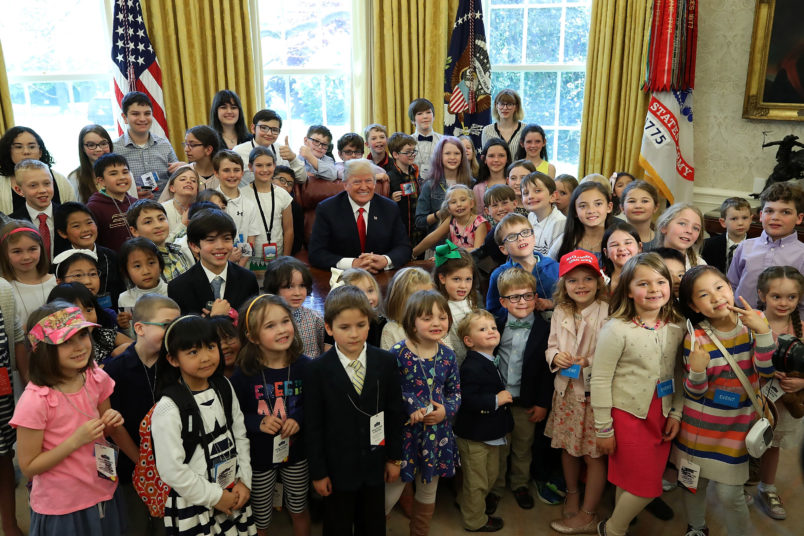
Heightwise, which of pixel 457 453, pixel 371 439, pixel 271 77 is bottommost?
pixel 457 453

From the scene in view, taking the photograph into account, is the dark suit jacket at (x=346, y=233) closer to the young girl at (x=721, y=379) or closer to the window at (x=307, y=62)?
the young girl at (x=721, y=379)

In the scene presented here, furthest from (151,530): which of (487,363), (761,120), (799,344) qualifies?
(761,120)

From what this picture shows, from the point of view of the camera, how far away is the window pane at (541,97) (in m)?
6.93

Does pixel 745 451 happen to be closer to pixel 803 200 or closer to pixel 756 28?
pixel 803 200

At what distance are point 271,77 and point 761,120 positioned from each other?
16.0ft

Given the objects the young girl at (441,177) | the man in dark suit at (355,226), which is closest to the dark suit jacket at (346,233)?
the man in dark suit at (355,226)

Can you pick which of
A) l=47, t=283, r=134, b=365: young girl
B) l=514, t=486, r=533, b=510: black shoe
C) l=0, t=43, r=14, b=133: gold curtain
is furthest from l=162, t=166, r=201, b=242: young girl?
l=0, t=43, r=14, b=133: gold curtain

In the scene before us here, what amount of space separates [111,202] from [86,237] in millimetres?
537

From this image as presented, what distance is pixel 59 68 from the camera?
21.3 feet

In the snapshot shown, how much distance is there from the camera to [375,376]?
2.46 meters

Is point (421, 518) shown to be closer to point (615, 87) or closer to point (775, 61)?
point (615, 87)

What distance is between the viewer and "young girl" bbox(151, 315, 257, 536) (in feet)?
7.19

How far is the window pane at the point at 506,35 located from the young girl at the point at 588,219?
13.3ft

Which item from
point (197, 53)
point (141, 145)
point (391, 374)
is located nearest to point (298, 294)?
point (391, 374)
